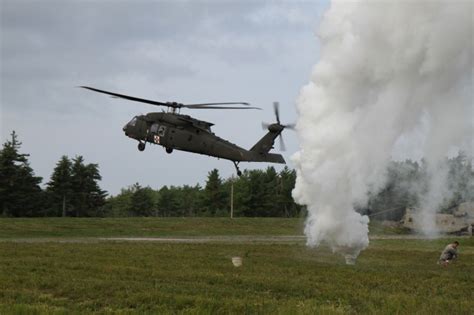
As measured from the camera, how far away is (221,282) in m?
22.3

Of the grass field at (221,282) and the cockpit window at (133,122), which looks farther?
the cockpit window at (133,122)

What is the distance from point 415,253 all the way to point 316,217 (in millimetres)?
12347

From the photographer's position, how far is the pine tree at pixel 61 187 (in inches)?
4161

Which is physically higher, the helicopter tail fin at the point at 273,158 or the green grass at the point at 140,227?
the helicopter tail fin at the point at 273,158

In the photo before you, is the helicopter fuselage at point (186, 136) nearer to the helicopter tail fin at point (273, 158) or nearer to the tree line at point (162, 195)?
the helicopter tail fin at point (273, 158)

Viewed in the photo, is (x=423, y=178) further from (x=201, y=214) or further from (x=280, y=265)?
(x=201, y=214)

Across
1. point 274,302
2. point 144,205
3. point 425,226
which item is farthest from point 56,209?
point 274,302

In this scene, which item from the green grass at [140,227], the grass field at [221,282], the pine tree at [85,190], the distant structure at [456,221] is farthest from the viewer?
the pine tree at [85,190]

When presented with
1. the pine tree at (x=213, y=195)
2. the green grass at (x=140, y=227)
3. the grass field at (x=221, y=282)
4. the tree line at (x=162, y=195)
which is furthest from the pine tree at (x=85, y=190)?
the grass field at (x=221, y=282)

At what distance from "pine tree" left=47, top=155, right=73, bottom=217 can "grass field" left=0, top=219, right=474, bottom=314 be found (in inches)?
2842

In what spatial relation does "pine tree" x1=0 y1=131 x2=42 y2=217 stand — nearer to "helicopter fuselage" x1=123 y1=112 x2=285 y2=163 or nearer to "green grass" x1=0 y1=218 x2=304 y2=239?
"green grass" x1=0 y1=218 x2=304 y2=239

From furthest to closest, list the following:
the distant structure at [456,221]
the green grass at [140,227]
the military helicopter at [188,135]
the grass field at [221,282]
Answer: the distant structure at [456,221], the green grass at [140,227], the military helicopter at [188,135], the grass field at [221,282]

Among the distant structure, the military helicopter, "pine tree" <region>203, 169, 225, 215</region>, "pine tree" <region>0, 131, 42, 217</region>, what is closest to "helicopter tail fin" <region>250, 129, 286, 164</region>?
the military helicopter

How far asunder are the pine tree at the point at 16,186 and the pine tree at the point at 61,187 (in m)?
6.00
